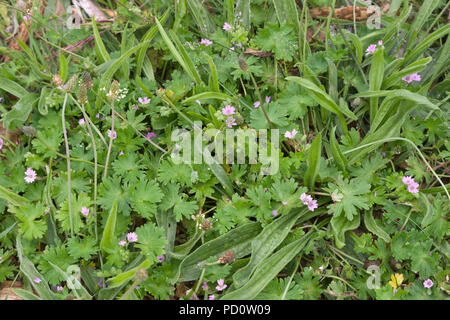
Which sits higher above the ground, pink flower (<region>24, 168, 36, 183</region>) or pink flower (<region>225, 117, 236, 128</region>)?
pink flower (<region>225, 117, 236, 128</region>)

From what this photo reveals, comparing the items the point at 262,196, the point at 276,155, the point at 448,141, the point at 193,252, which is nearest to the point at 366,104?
the point at 448,141

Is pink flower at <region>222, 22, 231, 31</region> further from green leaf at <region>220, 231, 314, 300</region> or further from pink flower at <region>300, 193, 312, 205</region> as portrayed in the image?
green leaf at <region>220, 231, 314, 300</region>

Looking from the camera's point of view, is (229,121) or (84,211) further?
(229,121)

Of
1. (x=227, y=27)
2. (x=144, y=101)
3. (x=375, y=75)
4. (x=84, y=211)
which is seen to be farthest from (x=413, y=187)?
(x=84, y=211)

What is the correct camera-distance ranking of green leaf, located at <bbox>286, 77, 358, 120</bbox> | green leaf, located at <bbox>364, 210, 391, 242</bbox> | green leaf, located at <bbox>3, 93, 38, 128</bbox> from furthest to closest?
green leaf, located at <bbox>3, 93, 38, 128</bbox>
green leaf, located at <bbox>286, 77, 358, 120</bbox>
green leaf, located at <bbox>364, 210, 391, 242</bbox>

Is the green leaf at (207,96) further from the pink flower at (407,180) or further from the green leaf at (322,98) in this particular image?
the pink flower at (407,180)

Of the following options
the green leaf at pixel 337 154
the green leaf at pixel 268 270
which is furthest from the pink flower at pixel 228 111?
Answer: the green leaf at pixel 268 270

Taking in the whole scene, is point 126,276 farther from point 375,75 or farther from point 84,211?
point 375,75

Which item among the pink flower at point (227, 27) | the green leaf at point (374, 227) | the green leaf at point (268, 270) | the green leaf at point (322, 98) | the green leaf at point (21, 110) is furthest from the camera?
the pink flower at point (227, 27)

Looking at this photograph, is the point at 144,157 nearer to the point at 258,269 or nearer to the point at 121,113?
the point at 121,113

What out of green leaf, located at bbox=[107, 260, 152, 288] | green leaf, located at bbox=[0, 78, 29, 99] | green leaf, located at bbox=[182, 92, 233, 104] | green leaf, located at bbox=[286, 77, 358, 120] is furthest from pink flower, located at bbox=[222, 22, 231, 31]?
green leaf, located at bbox=[107, 260, 152, 288]

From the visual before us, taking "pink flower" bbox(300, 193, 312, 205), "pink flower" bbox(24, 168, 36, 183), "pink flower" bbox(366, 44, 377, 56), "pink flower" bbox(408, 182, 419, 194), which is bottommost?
"pink flower" bbox(408, 182, 419, 194)

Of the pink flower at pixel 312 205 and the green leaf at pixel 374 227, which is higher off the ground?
the pink flower at pixel 312 205
